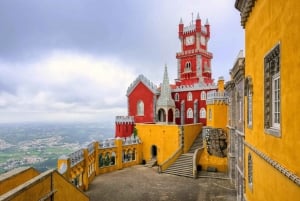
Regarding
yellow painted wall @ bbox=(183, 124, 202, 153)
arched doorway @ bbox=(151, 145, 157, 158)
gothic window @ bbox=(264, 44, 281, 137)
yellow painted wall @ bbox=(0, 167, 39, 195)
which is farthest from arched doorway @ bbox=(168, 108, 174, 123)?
gothic window @ bbox=(264, 44, 281, 137)

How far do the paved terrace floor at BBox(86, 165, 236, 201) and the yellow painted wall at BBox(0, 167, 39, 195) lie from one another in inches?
365

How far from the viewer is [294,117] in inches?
194

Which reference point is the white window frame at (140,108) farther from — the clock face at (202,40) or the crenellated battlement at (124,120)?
the clock face at (202,40)

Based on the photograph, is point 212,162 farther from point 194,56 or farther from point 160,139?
point 194,56

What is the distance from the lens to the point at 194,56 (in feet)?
125

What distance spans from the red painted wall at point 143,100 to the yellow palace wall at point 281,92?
25507mm

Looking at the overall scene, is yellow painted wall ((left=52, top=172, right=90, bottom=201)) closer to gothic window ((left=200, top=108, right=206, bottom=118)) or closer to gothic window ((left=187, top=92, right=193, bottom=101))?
gothic window ((left=200, top=108, right=206, bottom=118))

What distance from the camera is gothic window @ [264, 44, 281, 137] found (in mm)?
6676

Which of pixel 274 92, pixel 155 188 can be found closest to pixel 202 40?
pixel 155 188

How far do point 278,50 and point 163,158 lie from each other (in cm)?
2298

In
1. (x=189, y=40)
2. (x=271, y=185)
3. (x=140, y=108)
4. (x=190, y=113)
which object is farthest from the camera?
(x=189, y=40)

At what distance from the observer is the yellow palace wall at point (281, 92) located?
16.1 feet

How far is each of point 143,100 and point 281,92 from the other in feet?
96.9

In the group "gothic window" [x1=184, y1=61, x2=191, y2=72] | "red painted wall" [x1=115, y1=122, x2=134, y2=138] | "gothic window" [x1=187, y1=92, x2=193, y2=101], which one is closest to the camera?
"red painted wall" [x1=115, y1=122, x2=134, y2=138]
